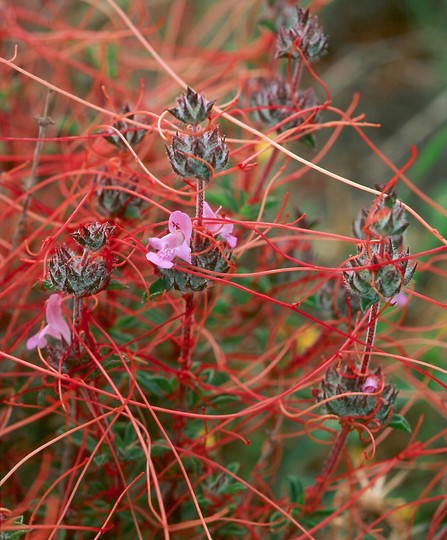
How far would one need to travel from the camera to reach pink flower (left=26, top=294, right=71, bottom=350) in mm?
928

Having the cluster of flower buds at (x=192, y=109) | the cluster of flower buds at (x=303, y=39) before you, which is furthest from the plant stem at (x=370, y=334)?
the cluster of flower buds at (x=303, y=39)

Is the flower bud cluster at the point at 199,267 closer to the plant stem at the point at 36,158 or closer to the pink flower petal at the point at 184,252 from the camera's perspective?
the pink flower petal at the point at 184,252

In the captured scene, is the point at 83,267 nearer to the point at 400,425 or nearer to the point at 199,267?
the point at 199,267

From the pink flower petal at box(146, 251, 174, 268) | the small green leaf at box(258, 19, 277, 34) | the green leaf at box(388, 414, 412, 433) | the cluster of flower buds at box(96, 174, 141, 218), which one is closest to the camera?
the pink flower petal at box(146, 251, 174, 268)

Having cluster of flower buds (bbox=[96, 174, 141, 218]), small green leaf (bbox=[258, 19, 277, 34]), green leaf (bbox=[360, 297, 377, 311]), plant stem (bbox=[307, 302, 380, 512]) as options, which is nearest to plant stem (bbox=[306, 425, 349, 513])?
plant stem (bbox=[307, 302, 380, 512])

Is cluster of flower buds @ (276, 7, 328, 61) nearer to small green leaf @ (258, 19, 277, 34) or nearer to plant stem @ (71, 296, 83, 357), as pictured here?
small green leaf @ (258, 19, 277, 34)

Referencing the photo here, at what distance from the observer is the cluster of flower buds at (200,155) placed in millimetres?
867

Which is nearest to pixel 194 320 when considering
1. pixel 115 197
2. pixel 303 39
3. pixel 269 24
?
pixel 115 197

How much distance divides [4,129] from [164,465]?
78 cm

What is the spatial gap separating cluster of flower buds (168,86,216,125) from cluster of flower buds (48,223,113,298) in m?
0.14

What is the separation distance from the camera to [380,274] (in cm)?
86

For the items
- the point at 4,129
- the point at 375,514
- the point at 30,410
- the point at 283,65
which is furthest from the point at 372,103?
the point at 30,410

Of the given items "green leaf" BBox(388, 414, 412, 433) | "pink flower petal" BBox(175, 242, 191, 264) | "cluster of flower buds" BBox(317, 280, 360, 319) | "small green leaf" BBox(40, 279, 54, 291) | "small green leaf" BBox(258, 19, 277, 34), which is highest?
"small green leaf" BBox(258, 19, 277, 34)

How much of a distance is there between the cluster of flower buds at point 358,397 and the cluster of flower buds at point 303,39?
17.2 inches
